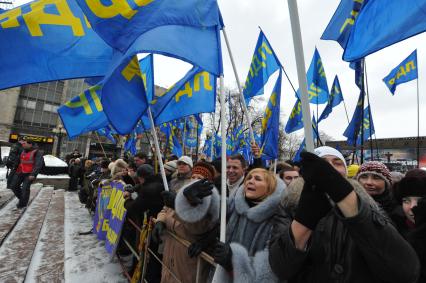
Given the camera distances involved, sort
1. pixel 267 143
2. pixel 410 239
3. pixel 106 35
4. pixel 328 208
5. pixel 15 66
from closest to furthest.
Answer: pixel 328 208, pixel 410 239, pixel 106 35, pixel 15 66, pixel 267 143

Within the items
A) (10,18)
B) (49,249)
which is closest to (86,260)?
(49,249)

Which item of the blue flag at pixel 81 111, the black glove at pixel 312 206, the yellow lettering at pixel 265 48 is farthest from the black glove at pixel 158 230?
the yellow lettering at pixel 265 48

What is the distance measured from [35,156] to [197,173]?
18.8 feet

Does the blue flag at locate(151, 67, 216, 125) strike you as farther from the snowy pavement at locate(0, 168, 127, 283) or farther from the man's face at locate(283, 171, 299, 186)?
the snowy pavement at locate(0, 168, 127, 283)

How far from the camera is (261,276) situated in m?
1.74

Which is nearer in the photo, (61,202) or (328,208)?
(328,208)

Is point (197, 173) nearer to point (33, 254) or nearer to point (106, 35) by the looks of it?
point (106, 35)

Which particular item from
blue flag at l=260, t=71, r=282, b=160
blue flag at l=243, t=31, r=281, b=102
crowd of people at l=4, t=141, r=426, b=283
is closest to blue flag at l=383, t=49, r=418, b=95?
blue flag at l=243, t=31, r=281, b=102

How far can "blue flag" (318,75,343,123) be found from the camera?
770 centimetres

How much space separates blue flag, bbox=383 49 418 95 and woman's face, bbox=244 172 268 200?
7.08 metres

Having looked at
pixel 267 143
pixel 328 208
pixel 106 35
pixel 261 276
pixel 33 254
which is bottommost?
pixel 33 254

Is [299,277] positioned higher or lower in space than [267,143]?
Answer: lower

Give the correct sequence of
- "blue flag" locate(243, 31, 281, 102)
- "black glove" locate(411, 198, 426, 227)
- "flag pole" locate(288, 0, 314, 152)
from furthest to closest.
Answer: "blue flag" locate(243, 31, 281, 102) → "black glove" locate(411, 198, 426, 227) → "flag pole" locate(288, 0, 314, 152)

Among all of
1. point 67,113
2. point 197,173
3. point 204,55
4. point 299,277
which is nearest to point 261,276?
point 299,277
